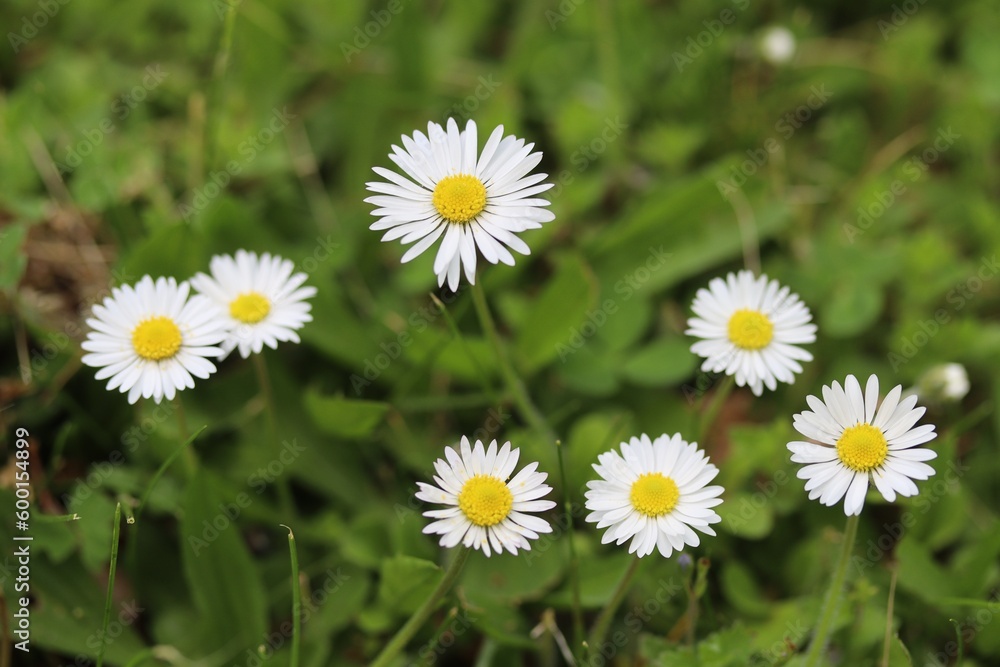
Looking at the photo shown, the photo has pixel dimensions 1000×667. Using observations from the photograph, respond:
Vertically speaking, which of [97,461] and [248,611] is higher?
[97,461]

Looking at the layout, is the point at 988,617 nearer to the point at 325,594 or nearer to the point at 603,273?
the point at 603,273

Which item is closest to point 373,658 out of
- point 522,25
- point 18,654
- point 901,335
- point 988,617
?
point 18,654

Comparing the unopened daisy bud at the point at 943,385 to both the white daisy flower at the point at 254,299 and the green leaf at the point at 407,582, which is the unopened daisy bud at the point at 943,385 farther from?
the white daisy flower at the point at 254,299

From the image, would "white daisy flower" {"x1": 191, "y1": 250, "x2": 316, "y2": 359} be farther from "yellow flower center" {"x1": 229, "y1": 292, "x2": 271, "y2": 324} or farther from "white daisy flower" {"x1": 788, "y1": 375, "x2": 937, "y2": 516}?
"white daisy flower" {"x1": 788, "y1": 375, "x2": 937, "y2": 516}

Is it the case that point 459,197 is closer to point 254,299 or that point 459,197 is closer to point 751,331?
point 254,299

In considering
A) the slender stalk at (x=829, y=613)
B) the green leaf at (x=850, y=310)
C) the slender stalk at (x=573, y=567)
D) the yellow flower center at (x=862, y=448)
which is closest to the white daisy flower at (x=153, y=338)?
the slender stalk at (x=573, y=567)
